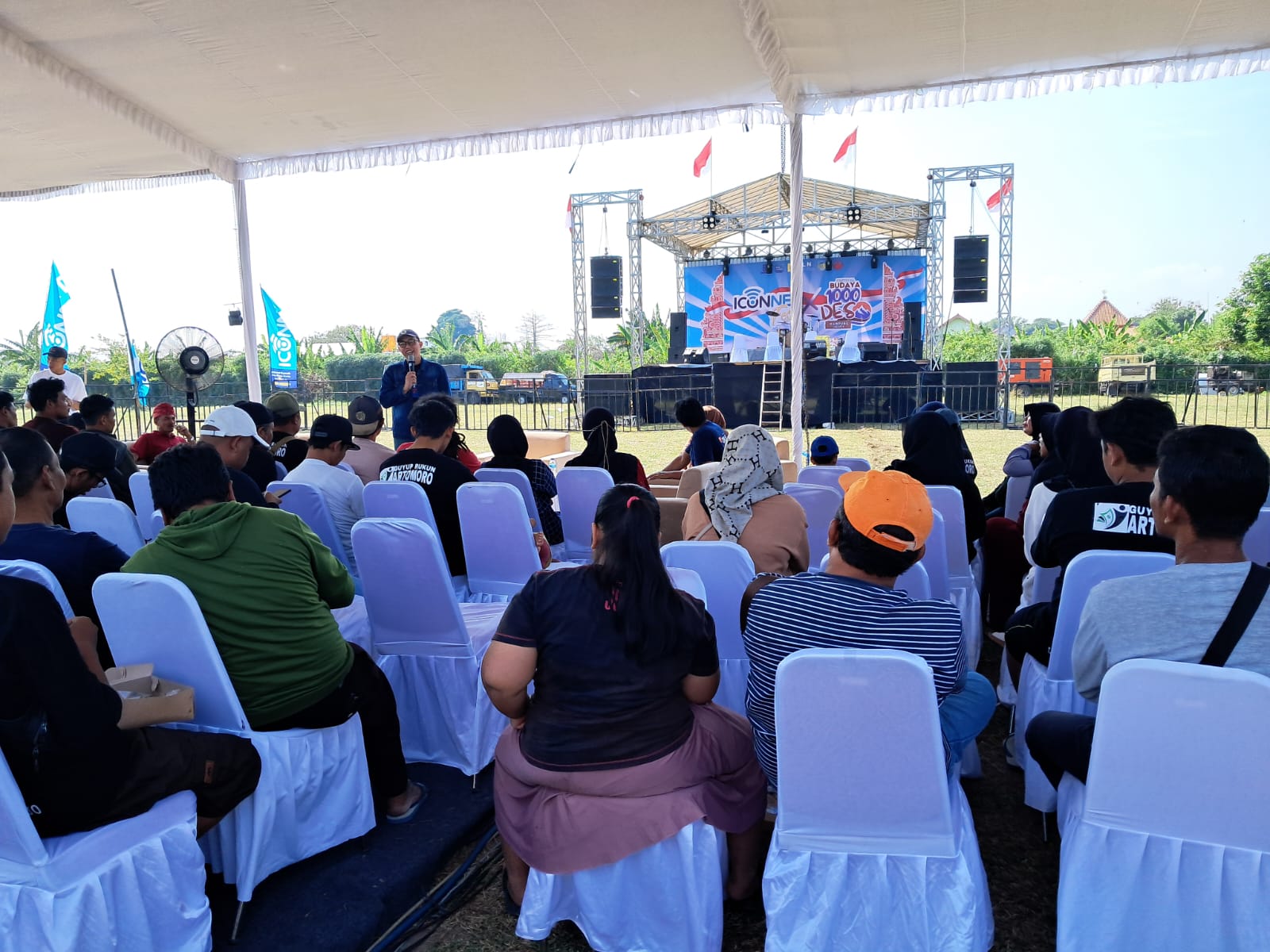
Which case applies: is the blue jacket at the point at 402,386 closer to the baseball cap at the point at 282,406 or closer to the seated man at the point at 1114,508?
the baseball cap at the point at 282,406

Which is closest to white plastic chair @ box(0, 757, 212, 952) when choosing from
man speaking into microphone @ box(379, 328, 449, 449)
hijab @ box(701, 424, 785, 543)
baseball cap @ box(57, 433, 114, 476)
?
hijab @ box(701, 424, 785, 543)

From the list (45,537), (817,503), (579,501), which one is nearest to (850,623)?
(817,503)

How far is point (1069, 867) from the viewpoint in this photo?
5.75ft

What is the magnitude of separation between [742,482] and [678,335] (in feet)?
64.4

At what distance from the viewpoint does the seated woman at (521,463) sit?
431 centimetres

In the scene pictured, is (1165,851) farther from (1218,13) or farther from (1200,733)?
(1218,13)

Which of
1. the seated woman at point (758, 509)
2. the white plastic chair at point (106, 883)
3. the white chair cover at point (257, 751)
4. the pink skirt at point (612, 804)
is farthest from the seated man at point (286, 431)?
the pink skirt at point (612, 804)

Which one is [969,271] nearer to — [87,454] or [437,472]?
[437,472]

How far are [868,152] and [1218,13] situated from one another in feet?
44.9

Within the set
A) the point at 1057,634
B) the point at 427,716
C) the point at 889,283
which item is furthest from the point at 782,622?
the point at 889,283

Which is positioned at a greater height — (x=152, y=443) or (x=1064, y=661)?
(x=152, y=443)

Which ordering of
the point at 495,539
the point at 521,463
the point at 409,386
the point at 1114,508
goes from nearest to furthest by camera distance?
the point at 1114,508 → the point at 495,539 → the point at 521,463 → the point at 409,386

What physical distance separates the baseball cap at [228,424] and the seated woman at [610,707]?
2231 mm

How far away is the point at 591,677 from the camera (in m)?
1.93
